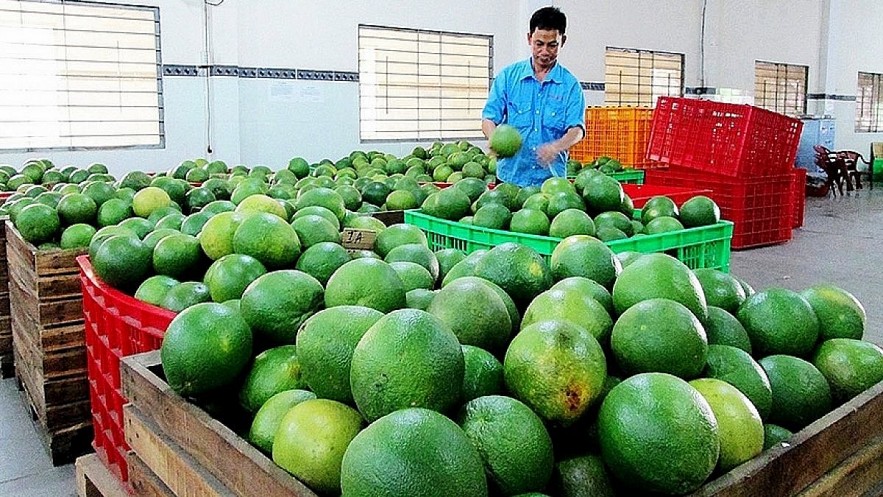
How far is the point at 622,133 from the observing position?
7.43m

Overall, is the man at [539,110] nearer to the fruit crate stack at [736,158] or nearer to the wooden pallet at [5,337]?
the wooden pallet at [5,337]

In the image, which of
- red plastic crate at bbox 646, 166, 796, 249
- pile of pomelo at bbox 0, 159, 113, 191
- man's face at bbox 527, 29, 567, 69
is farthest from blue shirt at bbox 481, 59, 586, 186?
red plastic crate at bbox 646, 166, 796, 249

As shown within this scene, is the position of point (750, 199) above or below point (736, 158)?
below

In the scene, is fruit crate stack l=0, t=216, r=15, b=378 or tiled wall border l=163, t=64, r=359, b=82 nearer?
fruit crate stack l=0, t=216, r=15, b=378

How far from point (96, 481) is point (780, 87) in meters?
12.8

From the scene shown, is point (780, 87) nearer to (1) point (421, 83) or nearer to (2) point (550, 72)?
(1) point (421, 83)

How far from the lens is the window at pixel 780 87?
480 inches

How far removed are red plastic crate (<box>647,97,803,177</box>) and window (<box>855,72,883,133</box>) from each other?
8.34m

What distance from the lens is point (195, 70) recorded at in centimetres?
666

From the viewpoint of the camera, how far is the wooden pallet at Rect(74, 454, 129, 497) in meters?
1.88

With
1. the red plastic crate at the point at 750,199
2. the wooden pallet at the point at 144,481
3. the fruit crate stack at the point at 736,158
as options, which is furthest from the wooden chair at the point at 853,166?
the wooden pallet at the point at 144,481

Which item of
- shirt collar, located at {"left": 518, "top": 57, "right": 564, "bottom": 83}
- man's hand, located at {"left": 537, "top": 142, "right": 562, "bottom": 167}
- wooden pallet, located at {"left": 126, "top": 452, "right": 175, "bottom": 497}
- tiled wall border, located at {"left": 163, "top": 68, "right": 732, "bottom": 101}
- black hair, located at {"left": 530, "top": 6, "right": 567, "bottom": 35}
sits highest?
tiled wall border, located at {"left": 163, "top": 68, "right": 732, "bottom": 101}

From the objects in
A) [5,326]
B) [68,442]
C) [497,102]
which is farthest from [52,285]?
[497,102]

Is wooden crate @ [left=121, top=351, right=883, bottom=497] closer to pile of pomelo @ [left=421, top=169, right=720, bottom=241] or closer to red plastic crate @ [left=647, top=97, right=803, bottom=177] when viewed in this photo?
pile of pomelo @ [left=421, top=169, right=720, bottom=241]
